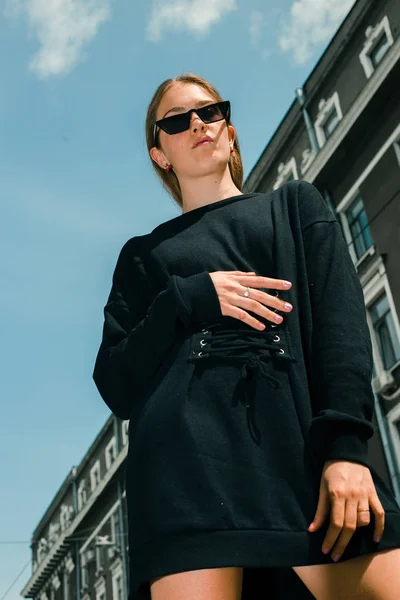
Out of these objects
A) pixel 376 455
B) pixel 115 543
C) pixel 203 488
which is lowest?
pixel 115 543

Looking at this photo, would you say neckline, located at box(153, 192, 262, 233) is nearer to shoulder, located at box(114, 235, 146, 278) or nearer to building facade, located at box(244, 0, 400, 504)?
shoulder, located at box(114, 235, 146, 278)

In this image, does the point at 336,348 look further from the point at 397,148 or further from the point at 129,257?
the point at 397,148

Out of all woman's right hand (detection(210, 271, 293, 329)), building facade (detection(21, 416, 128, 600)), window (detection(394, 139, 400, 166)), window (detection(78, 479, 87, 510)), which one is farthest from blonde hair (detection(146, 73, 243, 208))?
window (detection(78, 479, 87, 510))

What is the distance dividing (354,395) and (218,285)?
1.73 feet

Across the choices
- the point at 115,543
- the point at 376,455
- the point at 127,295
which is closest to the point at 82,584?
the point at 115,543

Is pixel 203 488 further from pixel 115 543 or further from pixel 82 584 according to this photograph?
pixel 82 584

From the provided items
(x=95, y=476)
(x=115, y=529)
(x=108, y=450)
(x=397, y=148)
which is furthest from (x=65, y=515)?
(x=397, y=148)

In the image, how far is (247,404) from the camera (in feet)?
7.48

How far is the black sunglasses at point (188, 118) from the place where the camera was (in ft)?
9.75

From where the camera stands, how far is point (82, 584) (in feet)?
130

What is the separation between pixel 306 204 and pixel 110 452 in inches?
1417

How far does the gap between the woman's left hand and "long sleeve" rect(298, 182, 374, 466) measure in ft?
0.12

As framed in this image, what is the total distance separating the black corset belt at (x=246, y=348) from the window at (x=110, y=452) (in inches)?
1369

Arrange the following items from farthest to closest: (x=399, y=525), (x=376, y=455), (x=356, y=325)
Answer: (x=376, y=455)
(x=356, y=325)
(x=399, y=525)
